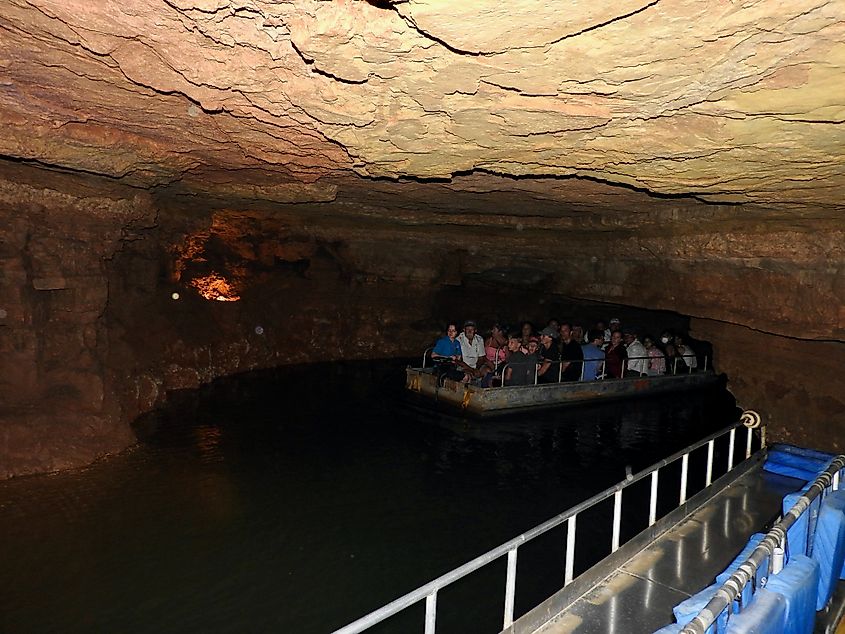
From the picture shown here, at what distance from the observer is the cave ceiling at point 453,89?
2729 millimetres

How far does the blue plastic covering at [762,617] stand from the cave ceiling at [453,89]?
2.59 meters

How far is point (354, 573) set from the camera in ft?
18.7

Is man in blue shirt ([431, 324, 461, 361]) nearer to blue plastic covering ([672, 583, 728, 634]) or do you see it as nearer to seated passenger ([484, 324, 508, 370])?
seated passenger ([484, 324, 508, 370])

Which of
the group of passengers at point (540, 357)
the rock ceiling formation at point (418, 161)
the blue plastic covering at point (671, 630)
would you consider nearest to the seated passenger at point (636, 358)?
the group of passengers at point (540, 357)

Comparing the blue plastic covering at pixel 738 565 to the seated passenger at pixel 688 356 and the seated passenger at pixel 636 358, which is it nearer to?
the seated passenger at pixel 636 358

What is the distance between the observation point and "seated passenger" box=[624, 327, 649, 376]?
14625mm

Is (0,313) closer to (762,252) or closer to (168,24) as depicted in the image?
(168,24)

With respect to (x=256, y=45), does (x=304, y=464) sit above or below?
below

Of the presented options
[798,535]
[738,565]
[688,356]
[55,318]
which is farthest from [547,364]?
[738,565]

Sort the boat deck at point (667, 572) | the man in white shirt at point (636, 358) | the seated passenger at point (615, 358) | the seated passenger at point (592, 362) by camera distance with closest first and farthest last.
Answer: the boat deck at point (667, 572)
the seated passenger at point (592, 362)
the seated passenger at point (615, 358)
the man in white shirt at point (636, 358)

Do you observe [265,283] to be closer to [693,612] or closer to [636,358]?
[636,358]

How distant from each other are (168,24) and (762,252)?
23.0 feet

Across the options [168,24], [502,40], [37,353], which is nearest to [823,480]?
[502,40]

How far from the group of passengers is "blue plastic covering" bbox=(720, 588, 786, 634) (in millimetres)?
9235
